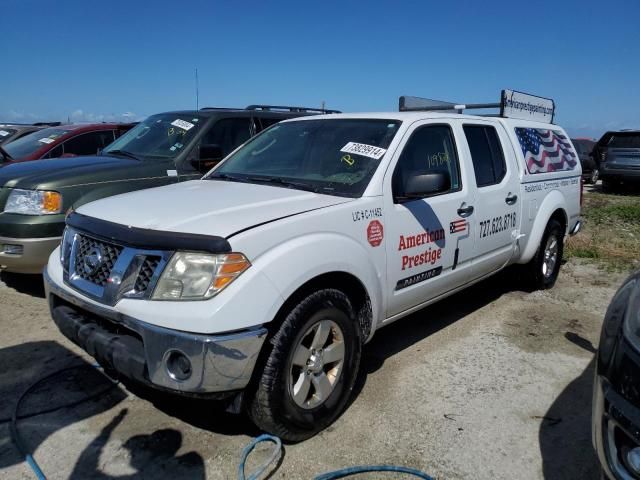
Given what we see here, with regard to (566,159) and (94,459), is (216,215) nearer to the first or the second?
A: (94,459)

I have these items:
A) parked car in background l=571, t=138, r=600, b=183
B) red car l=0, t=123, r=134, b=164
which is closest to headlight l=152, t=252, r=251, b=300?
red car l=0, t=123, r=134, b=164

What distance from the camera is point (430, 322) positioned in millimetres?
4770

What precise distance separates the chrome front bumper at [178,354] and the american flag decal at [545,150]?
363cm

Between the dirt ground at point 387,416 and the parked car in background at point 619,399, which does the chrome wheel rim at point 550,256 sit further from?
the parked car in background at point 619,399

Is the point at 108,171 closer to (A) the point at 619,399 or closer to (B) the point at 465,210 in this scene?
(B) the point at 465,210

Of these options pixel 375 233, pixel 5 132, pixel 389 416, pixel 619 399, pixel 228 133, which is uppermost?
pixel 228 133

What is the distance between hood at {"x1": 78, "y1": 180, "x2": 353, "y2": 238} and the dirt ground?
46.6 inches

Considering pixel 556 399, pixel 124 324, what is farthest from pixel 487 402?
pixel 124 324

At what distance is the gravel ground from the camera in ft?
8.91

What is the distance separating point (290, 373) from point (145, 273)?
0.87 meters

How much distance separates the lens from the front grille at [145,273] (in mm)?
2521

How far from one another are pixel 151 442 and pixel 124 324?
0.76 meters

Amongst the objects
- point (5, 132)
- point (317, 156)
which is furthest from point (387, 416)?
point (5, 132)

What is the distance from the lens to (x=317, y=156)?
12.2 feet
